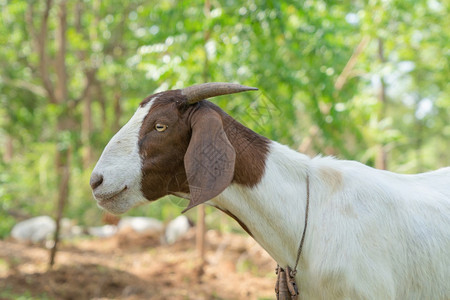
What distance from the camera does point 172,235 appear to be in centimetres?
1090

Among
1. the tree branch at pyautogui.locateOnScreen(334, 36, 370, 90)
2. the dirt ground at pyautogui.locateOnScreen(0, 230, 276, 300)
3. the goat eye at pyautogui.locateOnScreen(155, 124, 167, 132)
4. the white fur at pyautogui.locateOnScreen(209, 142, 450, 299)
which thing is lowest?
the dirt ground at pyautogui.locateOnScreen(0, 230, 276, 300)

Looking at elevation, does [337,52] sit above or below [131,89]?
below

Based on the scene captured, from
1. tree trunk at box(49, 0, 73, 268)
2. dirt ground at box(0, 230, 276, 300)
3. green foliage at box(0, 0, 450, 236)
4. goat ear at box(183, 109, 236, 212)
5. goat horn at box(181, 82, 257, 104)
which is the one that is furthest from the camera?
tree trunk at box(49, 0, 73, 268)

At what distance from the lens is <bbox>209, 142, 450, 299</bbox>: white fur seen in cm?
221

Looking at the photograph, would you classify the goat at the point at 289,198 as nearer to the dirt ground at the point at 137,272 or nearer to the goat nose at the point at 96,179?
the goat nose at the point at 96,179

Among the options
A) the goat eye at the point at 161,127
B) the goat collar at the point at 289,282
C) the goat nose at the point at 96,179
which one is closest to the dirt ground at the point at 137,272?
the goat collar at the point at 289,282

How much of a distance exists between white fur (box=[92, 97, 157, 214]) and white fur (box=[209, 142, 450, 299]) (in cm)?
45

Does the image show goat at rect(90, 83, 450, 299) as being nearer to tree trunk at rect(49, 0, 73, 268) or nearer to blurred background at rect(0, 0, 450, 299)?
blurred background at rect(0, 0, 450, 299)

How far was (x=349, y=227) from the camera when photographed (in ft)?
7.45

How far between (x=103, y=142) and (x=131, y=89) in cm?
721

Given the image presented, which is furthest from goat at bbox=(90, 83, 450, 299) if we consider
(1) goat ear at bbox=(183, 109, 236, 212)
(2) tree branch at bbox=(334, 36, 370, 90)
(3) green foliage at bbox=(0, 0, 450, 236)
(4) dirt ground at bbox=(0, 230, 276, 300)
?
(2) tree branch at bbox=(334, 36, 370, 90)

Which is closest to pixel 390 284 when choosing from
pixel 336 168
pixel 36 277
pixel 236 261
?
pixel 336 168

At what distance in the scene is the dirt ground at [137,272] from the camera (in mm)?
6230

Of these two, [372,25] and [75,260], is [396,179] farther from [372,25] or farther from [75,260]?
[75,260]
